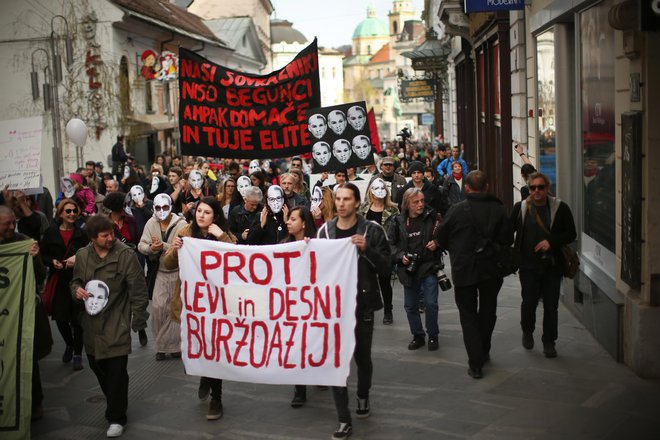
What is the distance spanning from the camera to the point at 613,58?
29.5 ft

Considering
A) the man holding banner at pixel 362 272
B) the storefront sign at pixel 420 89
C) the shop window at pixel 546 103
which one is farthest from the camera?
the storefront sign at pixel 420 89

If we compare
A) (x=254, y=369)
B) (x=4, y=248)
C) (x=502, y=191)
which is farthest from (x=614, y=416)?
(x=502, y=191)

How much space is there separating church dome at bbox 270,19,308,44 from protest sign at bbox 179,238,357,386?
129635 mm

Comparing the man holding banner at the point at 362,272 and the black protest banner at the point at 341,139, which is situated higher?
the black protest banner at the point at 341,139

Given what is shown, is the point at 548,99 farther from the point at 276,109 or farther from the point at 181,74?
the point at 181,74

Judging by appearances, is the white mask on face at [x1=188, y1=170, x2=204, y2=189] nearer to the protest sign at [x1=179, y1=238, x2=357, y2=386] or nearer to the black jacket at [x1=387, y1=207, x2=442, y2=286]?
the black jacket at [x1=387, y1=207, x2=442, y2=286]

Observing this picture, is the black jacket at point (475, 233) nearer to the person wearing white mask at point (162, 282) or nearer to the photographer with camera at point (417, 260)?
the photographer with camera at point (417, 260)

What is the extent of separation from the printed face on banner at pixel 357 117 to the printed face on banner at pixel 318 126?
57 centimetres

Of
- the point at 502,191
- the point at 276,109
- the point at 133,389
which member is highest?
the point at 276,109

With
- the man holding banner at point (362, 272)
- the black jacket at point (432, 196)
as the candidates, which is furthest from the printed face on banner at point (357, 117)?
the man holding banner at point (362, 272)

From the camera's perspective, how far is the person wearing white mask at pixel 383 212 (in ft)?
35.7

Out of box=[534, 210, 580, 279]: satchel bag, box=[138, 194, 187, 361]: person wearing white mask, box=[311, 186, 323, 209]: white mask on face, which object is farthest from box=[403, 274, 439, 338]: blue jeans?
box=[311, 186, 323, 209]: white mask on face

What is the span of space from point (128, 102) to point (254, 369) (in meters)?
26.8

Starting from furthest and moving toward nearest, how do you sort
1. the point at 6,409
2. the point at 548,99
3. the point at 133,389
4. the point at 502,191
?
the point at 502,191
the point at 548,99
the point at 133,389
the point at 6,409
